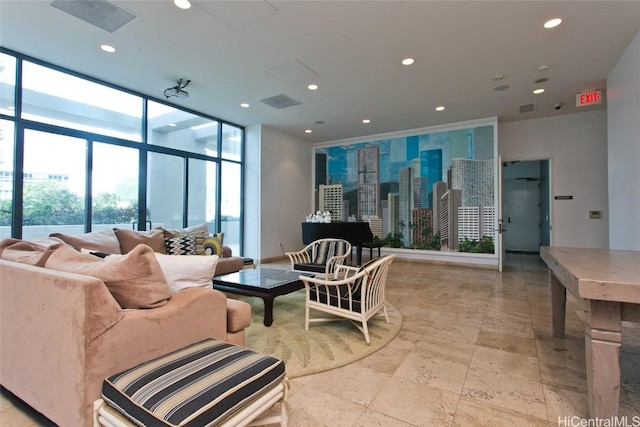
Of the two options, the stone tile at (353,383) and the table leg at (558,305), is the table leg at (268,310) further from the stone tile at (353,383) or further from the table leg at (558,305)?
the table leg at (558,305)

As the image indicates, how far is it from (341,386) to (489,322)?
206cm

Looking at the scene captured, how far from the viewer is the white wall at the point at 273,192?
22.7ft

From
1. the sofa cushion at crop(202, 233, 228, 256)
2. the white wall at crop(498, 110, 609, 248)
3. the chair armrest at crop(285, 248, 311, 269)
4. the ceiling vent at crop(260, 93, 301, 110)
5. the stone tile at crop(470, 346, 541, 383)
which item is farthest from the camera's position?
the white wall at crop(498, 110, 609, 248)

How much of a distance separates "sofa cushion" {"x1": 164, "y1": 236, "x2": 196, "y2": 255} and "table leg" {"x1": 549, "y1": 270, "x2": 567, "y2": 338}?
174 inches

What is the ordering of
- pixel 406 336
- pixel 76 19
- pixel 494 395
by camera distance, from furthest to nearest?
pixel 76 19, pixel 406 336, pixel 494 395

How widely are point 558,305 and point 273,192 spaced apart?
5826 millimetres

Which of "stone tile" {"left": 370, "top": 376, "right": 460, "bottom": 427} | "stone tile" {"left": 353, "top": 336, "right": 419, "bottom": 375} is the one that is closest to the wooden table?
"stone tile" {"left": 370, "top": 376, "right": 460, "bottom": 427}

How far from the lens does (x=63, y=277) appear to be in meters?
1.40

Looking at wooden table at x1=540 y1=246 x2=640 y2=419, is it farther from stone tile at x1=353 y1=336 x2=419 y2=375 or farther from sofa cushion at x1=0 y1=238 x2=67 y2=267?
sofa cushion at x1=0 y1=238 x2=67 y2=267

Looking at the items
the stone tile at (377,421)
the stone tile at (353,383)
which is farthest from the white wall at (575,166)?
the stone tile at (377,421)

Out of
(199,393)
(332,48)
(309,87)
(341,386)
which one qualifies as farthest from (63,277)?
(309,87)

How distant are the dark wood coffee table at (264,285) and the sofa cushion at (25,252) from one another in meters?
1.57

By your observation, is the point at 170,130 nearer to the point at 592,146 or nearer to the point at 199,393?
the point at 199,393

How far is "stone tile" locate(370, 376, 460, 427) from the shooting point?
1.67 meters
